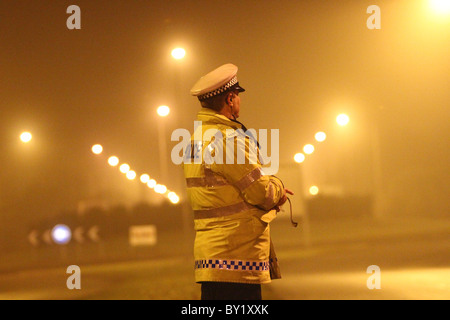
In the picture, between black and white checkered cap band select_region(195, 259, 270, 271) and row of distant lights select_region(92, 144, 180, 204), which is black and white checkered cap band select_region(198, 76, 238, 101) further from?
row of distant lights select_region(92, 144, 180, 204)

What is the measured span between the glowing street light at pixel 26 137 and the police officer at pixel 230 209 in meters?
23.8

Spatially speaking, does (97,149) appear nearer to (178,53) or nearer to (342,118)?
(342,118)

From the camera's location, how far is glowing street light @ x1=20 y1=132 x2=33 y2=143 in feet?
91.7

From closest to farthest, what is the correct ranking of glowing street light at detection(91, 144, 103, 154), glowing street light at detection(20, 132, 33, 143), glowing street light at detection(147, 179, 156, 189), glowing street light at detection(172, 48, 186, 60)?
glowing street light at detection(172, 48, 186, 60)
glowing street light at detection(20, 132, 33, 143)
glowing street light at detection(91, 144, 103, 154)
glowing street light at detection(147, 179, 156, 189)

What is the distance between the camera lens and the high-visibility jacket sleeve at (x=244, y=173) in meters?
4.68

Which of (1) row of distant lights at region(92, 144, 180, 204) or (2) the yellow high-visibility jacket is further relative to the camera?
(1) row of distant lights at region(92, 144, 180, 204)

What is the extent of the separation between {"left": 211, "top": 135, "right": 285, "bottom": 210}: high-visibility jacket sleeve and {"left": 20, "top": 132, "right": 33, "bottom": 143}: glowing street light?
78.7 ft

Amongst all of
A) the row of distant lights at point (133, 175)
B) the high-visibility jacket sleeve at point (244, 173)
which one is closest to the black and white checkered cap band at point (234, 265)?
the high-visibility jacket sleeve at point (244, 173)

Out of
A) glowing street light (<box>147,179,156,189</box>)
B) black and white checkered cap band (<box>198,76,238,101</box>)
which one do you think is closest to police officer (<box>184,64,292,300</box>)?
black and white checkered cap band (<box>198,76,238,101</box>)

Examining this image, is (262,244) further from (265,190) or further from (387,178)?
(387,178)

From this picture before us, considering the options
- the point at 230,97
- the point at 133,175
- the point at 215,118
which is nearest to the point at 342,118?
the point at 133,175

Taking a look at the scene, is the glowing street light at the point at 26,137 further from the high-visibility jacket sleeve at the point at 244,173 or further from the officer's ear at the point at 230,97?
the high-visibility jacket sleeve at the point at 244,173

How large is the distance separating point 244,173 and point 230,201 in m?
0.21
